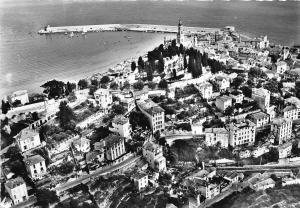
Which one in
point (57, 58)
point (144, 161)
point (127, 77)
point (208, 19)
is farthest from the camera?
point (208, 19)

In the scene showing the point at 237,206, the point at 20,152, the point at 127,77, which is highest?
the point at 127,77

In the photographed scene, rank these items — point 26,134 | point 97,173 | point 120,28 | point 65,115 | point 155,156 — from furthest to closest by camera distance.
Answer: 1. point 120,28
2. point 65,115
3. point 26,134
4. point 155,156
5. point 97,173

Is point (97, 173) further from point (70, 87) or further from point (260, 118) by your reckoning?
point (70, 87)

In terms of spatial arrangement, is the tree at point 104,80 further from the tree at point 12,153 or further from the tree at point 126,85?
the tree at point 12,153

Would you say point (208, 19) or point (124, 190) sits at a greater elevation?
point (208, 19)

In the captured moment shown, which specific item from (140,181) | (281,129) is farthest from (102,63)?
(140,181)

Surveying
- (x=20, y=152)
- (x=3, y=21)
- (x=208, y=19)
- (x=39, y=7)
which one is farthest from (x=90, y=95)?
(x=39, y=7)

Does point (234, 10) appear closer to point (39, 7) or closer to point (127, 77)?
point (39, 7)
